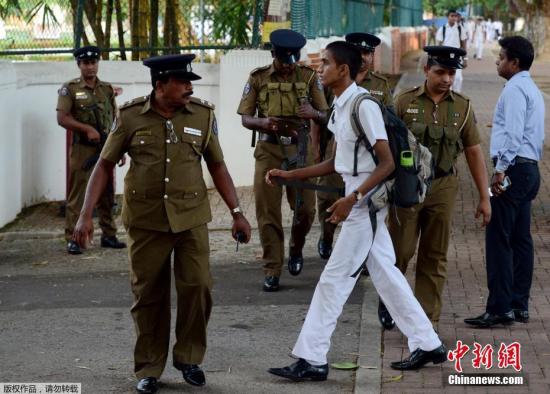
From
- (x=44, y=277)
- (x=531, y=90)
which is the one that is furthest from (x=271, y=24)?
(x=531, y=90)

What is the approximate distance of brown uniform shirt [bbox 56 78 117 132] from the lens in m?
11.0

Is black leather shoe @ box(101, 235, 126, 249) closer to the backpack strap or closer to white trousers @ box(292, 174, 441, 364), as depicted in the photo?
white trousers @ box(292, 174, 441, 364)

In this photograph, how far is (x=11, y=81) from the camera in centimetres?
1239

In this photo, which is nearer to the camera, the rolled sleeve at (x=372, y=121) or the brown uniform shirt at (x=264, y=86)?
the rolled sleeve at (x=372, y=121)

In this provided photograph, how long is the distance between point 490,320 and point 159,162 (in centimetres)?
264

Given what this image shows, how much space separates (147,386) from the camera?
6488 mm

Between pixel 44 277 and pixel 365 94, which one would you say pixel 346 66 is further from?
pixel 44 277

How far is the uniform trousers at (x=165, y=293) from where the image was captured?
21.2 ft

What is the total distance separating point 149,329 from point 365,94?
5.66 feet

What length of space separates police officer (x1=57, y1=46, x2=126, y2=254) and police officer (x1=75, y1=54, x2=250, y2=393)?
4530 mm

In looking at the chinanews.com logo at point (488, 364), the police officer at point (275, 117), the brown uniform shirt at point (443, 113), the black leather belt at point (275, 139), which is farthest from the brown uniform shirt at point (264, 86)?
the chinanews.com logo at point (488, 364)

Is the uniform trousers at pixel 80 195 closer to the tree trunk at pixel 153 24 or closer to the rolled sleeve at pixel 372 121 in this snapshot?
the tree trunk at pixel 153 24

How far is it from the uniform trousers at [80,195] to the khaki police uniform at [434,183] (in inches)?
163

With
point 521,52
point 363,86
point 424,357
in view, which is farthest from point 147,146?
point 363,86
